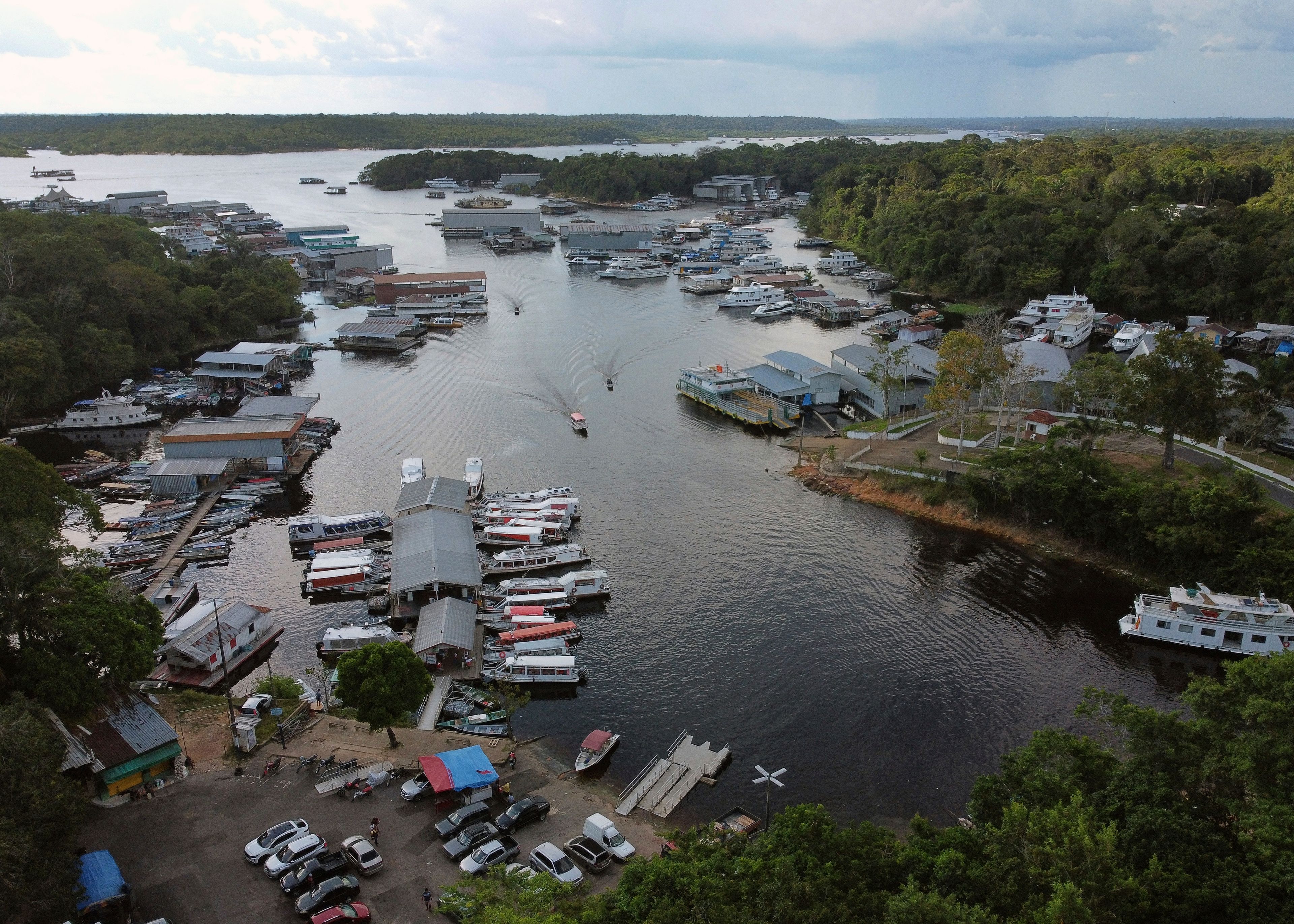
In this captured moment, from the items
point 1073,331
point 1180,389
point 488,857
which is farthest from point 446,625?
point 1073,331

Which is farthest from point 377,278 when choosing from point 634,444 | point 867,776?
point 867,776

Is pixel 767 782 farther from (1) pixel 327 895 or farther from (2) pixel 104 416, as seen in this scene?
(2) pixel 104 416

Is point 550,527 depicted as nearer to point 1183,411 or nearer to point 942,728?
point 942,728

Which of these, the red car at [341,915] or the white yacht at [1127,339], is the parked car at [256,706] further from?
the white yacht at [1127,339]

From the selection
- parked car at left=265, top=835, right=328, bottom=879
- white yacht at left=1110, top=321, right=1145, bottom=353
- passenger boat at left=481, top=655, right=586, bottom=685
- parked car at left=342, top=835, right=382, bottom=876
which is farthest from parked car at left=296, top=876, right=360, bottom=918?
white yacht at left=1110, top=321, right=1145, bottom=353

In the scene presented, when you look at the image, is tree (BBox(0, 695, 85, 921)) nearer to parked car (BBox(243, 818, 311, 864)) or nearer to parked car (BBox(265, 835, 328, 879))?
parked car (BBox(243, 818, 311, 864))
